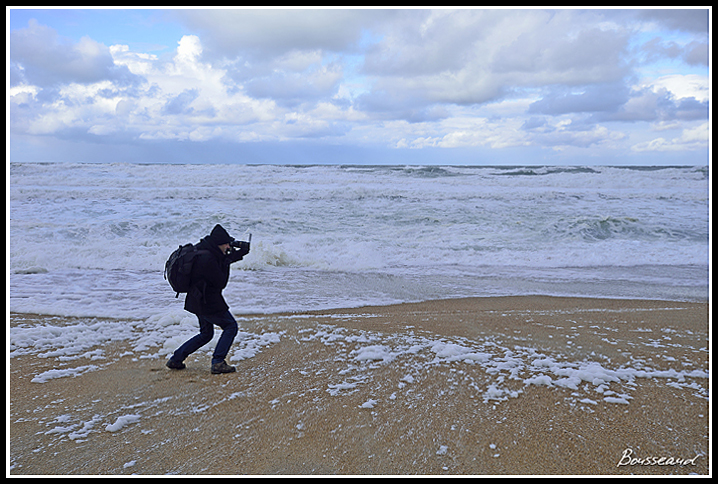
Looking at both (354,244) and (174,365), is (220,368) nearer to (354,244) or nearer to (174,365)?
(174,365)

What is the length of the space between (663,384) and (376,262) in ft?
25.0

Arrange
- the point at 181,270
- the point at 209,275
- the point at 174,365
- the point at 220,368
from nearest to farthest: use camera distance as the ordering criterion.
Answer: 1. the point at 181,270
2. the point at 209,275
3. the point at 220,368
4. the point at 174,365

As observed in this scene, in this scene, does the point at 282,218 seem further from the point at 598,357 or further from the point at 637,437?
the point at 637,437

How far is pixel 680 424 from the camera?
12.6 feet

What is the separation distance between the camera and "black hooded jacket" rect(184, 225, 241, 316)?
4.53m

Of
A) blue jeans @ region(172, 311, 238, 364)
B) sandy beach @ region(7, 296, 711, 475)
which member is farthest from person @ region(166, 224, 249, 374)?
sandy beach @ region(7, 296, 711, 475)

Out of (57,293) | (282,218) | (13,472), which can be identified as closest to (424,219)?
(282,218)

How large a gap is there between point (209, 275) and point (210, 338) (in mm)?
740

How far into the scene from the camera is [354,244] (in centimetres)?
1380

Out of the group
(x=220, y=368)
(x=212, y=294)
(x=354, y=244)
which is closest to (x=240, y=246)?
(x=212, y=294)

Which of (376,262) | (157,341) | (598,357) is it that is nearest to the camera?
(598,357)

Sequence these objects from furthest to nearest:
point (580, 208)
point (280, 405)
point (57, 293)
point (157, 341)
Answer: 1. point (580, 208)
2. point (57, 293)
3. point (157, 341)
4. point (280, 405)

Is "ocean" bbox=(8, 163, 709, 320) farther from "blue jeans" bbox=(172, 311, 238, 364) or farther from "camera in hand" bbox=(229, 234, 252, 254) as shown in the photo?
"camera in hand" bbox=(229, 234, 252, 254)

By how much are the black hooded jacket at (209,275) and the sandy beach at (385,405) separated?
2.35ft
